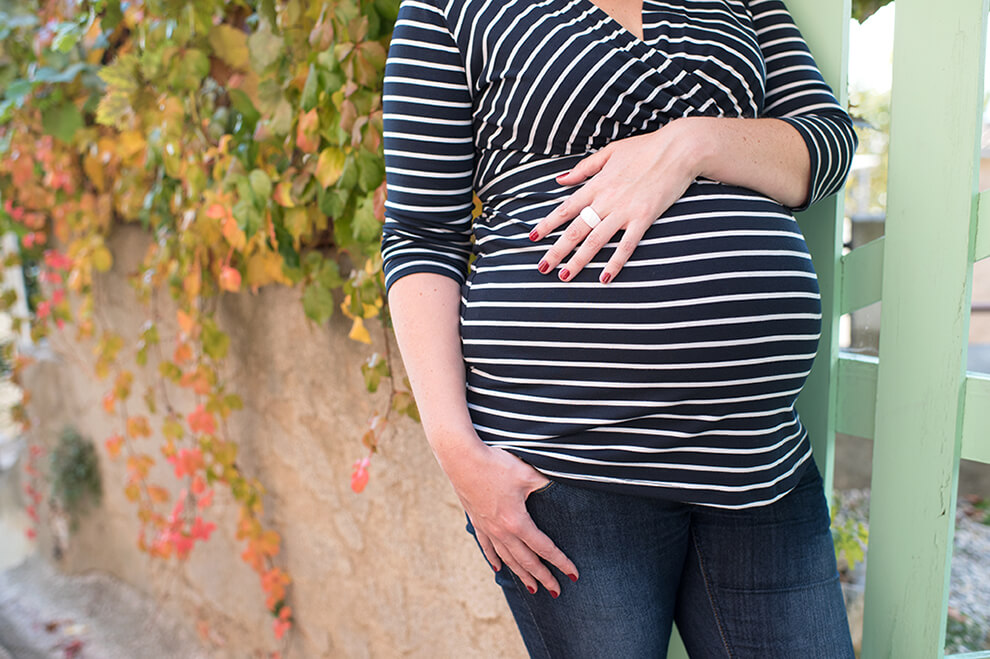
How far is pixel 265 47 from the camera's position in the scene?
57.7 inches

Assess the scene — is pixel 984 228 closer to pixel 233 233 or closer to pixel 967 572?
pixel 233 233

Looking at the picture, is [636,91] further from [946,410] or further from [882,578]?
[882,578]

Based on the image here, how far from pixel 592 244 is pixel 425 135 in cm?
26

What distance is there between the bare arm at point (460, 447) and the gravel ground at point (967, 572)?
4.05 ft

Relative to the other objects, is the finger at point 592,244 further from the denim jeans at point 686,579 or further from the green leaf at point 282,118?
the green leaf at point 282,118

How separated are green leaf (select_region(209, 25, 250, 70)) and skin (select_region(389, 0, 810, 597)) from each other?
1.09 metres

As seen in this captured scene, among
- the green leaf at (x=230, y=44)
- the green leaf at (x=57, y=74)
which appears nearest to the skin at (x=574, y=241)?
the green leaf at (x=230, y=44)

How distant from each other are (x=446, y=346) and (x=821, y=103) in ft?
1.94

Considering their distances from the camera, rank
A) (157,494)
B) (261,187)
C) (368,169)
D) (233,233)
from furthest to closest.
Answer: (157,494)
(233,233)
(261,187)
(368,169)

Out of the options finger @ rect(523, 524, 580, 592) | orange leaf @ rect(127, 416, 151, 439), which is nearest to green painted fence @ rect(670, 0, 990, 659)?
finger @ rect(523, 524, 580, 592)

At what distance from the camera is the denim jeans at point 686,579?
33.9 inches

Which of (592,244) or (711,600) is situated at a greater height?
(592,244)

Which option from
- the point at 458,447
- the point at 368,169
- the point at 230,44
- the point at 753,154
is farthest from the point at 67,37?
the point at 753,154

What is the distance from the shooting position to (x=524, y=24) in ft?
2.89
